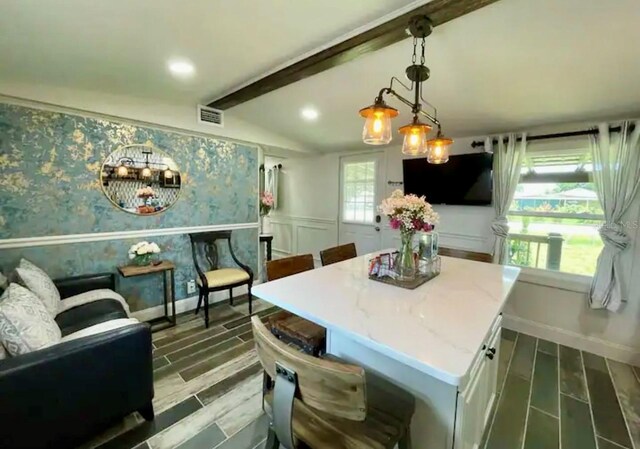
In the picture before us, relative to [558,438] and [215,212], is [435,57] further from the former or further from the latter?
[215,212]

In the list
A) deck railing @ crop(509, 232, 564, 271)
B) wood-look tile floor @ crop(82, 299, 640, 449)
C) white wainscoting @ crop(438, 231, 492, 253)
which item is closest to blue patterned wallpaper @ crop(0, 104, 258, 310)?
wood-look tile floor @ crop(82, 299, 640, 449)

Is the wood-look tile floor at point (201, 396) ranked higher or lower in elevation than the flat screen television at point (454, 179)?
lower

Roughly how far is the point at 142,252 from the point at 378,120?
2.63m

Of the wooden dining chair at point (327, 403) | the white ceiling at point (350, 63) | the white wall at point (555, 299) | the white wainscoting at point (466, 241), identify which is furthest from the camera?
the white wainscoting at point (466, 241)

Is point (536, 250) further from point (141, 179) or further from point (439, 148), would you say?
point (141, 179)

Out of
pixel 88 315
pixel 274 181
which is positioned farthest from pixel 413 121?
pixel 274 181

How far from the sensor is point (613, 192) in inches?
98.2

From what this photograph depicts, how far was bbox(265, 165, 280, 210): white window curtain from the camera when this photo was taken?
5902 millimetres

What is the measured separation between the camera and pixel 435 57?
208cm

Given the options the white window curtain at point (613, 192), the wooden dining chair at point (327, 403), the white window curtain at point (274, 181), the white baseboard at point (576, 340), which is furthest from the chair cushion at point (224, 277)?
the white window curtain at point (613, 192)

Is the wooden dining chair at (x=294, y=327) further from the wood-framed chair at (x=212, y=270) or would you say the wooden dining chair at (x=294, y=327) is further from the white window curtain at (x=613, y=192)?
the white window curtain at (x=613, y=192)

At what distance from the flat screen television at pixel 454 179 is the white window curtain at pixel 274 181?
291 cm

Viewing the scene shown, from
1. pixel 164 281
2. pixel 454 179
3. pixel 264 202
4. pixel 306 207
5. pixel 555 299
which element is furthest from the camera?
pixel 306 207

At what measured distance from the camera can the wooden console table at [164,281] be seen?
2775mm
